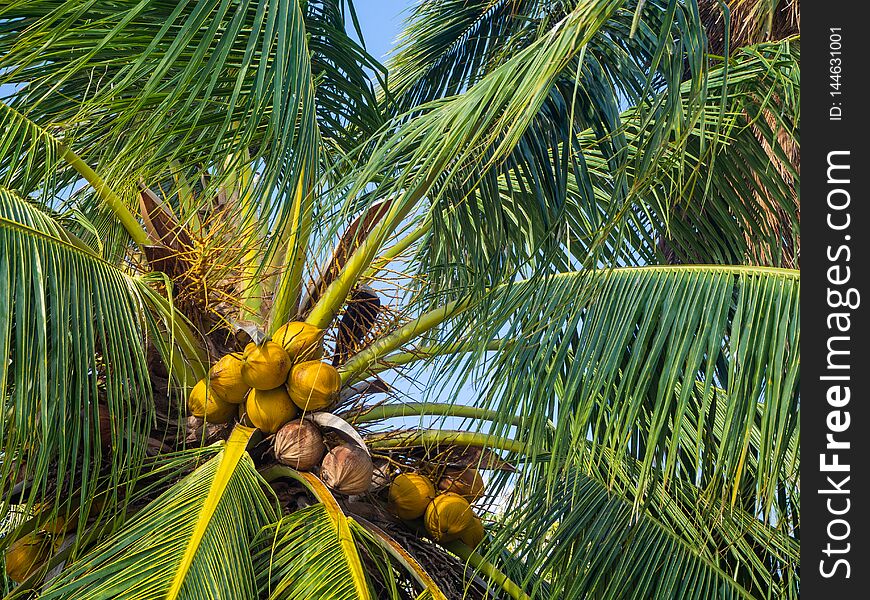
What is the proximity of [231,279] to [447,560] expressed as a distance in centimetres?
135

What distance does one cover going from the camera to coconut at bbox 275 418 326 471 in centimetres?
333

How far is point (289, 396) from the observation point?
3.38m

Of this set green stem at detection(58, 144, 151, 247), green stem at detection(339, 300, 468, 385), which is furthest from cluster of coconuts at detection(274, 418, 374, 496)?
green stem at detection(58, 144, 151, 247)

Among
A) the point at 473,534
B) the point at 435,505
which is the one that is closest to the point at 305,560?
the point at 435,505

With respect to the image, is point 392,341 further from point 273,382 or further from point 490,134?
point 490,134

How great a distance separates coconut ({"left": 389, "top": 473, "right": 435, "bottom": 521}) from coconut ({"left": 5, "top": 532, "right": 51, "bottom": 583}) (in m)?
1.22

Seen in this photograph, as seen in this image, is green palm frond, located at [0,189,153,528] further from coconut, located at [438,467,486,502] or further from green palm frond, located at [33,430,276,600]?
coconut, located at [438,467,486,502]

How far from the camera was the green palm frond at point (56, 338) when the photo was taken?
8.63 ft

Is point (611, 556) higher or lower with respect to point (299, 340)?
lower

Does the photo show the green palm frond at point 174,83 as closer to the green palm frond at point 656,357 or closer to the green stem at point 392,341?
the green stem at point 392,341

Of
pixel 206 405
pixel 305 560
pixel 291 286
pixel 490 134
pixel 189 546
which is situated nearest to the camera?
pixel 490 134

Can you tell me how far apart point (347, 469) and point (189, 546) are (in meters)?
0.66
